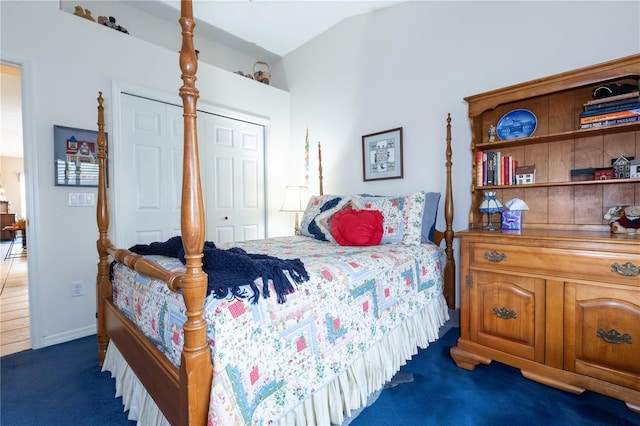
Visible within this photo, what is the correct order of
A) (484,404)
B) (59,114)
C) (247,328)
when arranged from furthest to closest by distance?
(59,114) < (484,404) < (247,328)

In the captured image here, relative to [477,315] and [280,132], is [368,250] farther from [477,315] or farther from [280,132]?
[280,132]

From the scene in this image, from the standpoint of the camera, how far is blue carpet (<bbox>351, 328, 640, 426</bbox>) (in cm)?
133

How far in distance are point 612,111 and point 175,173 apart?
3344 mm

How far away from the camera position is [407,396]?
4.94ft

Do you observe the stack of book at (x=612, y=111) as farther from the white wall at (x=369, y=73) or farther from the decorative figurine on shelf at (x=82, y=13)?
the decorative figurine on shelf at (x=82, y=13)

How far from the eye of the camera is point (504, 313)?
1.67m

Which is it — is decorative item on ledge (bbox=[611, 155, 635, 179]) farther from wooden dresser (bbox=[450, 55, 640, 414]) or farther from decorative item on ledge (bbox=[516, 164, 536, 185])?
decorative item on ledge (bbox=[516, 164, 536, 185])

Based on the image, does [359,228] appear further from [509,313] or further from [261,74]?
[261,74]

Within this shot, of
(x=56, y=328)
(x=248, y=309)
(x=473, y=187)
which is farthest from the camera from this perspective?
(x=56, y=328)

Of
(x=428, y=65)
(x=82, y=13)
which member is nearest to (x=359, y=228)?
(x=428, y=65)

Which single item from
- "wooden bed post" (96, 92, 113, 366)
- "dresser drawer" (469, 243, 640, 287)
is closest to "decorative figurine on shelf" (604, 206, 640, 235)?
"dresser drawer" (469, 243, 640, 287)

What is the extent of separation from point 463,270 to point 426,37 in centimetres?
208

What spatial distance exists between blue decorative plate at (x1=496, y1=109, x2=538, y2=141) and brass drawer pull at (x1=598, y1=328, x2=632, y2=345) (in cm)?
127

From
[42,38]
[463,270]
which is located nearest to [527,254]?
[463,270]
